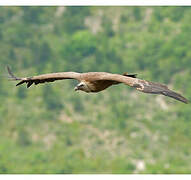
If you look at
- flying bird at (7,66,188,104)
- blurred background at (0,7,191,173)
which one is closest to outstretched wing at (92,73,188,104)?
flying bird at (7,66,188,104)

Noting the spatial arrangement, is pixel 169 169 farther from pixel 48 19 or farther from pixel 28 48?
pixel 48 19

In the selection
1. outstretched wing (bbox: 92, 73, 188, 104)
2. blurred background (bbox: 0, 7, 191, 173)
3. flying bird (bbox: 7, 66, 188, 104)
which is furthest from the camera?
blurred background (bbox: 0, 7, 191, 173)

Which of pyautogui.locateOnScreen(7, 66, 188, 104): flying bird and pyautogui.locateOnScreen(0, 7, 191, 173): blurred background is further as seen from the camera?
pyautogui.locateOnScreen(0, 7, 191, 173): blurred background

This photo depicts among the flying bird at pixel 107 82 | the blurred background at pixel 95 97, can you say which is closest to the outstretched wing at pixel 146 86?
the flying bird at pixel 107 82

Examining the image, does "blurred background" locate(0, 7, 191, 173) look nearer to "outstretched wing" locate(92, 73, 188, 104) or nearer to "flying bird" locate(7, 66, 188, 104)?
"flying bird" locate(7, 66, 188, 104)

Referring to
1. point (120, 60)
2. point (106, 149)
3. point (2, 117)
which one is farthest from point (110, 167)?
point (120, 60)

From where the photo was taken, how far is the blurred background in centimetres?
3947

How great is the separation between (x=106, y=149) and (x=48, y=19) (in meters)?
15.9

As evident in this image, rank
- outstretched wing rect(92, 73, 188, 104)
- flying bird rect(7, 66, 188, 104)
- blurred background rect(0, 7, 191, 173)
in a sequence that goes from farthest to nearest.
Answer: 1. blurred background rect(0, 7, 191, 173)
2. flying bird rect(7, 66, 188, 104)
3. outstretched wing rect(92, 73, 188, 104)

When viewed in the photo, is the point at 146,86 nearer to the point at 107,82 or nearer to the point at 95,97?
the point at 107,82

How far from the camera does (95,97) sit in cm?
4328

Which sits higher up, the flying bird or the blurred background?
the flying bird

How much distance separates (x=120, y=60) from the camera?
47656 mm

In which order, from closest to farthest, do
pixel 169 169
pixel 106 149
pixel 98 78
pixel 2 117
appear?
pixel 98 78, pixel 169 169, pixel 106 149, pixel 2 117
